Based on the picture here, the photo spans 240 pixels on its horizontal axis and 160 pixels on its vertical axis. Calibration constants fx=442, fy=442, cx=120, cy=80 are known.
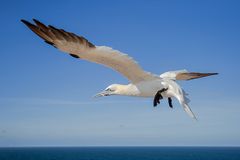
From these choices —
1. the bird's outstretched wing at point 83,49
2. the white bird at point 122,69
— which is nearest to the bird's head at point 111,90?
the white bird at point 122,69

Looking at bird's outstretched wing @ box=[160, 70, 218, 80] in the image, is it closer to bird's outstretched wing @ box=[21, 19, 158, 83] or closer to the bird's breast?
the bird's breast

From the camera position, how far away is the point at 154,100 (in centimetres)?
1165

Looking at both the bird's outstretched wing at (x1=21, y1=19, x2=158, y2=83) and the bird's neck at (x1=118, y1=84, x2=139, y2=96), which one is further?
the bird's neck at (x1=118, y1=84, x2=139, y2=96)

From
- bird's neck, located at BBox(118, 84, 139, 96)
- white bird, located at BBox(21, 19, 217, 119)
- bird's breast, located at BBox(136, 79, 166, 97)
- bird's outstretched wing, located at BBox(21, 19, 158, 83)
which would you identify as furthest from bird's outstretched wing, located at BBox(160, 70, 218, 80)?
bird's outstretched wing, located at BBox(21, 19, 158, 83)

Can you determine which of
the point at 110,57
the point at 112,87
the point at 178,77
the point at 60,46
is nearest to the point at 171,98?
the point at 178,77

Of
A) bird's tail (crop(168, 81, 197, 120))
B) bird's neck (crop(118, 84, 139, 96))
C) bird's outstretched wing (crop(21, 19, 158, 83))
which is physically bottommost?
bird's tail (crop(168, 81, 197, 120))

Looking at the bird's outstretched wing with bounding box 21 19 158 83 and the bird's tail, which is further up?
the bird's outstretched wing with bounding box 21 19 158 83

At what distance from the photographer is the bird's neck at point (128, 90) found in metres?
12.3

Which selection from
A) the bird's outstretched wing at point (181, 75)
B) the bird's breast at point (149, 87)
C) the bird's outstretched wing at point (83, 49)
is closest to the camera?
the bird's outstretched wing at point (83, 49)

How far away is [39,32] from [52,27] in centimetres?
50

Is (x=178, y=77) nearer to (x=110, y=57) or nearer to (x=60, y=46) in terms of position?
(x=110, y=57)

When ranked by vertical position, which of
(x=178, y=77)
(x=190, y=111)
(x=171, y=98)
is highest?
(x=178, y=77)

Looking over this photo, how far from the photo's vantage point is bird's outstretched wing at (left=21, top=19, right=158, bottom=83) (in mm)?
10617

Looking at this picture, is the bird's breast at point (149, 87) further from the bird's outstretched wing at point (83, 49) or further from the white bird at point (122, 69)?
the bird's outstretched wing at point (83, 49)
